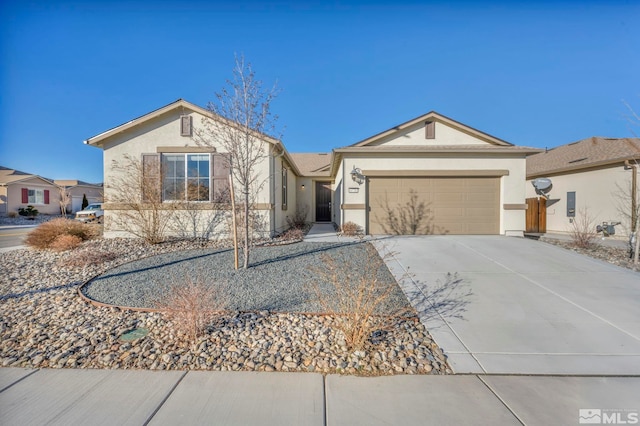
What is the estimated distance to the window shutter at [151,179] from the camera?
30.6 feet

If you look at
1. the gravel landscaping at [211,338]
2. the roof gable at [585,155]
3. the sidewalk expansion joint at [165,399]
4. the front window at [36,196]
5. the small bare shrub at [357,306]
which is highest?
the roof gable at [585,155]

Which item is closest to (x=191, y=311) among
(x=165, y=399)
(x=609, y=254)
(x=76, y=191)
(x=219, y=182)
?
(x=165, y=399)

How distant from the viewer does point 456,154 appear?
35.0 ft

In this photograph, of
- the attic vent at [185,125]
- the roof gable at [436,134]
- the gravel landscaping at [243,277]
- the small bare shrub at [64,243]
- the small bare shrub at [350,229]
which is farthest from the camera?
the roof gable at [436,134]

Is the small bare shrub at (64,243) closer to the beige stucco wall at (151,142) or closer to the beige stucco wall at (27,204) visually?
the beige stucco wall at (151,142)

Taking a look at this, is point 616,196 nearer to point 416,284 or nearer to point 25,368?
point 416,284

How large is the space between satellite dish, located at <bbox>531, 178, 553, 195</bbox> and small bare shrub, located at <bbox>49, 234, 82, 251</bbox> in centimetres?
2027

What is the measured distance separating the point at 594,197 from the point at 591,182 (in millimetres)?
750

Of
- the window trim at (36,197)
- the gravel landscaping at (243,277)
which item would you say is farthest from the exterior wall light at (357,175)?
the window trim at (36,197)

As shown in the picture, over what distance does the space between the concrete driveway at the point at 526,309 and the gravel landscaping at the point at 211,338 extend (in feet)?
1.74

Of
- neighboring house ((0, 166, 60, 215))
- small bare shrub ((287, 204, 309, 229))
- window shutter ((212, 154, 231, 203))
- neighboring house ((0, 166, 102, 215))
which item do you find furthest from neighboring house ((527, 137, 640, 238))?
neighboring house ((0, 166, 60, 215))

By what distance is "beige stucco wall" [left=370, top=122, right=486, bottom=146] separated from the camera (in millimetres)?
11328

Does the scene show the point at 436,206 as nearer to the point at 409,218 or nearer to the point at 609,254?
the point at 409,218

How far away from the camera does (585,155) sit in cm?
1397
